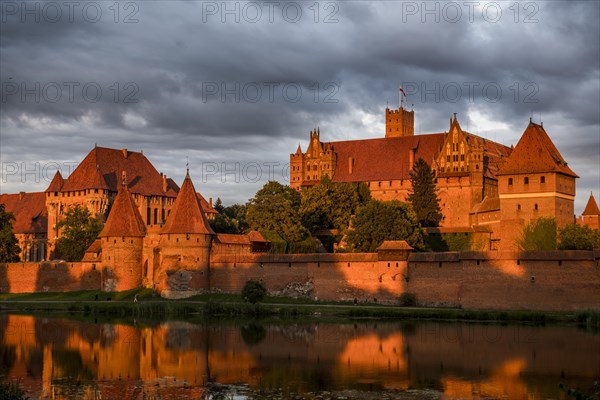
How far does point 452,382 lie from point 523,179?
3272 cm

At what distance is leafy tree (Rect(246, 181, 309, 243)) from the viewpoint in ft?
193

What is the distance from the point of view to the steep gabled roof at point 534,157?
181ft

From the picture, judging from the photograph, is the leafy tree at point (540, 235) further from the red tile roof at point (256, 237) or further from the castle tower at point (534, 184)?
the red tile roof at point (256, 237)

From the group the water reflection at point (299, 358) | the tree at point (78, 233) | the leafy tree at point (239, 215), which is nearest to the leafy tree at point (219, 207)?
the leafy tree at point (239, 215)

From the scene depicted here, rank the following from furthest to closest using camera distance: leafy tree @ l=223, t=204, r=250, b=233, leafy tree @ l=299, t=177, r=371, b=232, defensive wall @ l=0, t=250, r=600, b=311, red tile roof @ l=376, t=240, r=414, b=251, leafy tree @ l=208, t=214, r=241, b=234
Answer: leafy tree @ l=223, t=204, r=250, b=233 < leafy tree @ l=208, t=214, r=241, b=234 < leafy tree @ l=299, t=177, r=371, b=232 < red tile roof @ l=376, t=240, r=414, b=251 < defensive wall @ l=0, t=250, r=600, b=311

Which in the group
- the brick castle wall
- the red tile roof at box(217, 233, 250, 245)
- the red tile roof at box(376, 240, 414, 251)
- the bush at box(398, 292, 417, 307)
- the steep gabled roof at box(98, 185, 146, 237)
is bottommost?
the bush at box(398, 292, 417, 307)

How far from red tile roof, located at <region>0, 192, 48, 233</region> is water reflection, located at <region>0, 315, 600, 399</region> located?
4137 cm

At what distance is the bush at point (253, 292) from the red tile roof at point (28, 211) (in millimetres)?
37627

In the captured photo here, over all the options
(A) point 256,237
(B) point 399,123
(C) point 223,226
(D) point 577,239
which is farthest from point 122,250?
(B) point 399,123

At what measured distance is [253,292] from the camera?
45.6 meters

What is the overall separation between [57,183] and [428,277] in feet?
130

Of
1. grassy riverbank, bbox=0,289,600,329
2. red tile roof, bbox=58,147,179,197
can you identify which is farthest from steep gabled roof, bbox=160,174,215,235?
red tile roof, bbox=58,147,179,197

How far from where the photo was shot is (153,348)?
32.0 metres

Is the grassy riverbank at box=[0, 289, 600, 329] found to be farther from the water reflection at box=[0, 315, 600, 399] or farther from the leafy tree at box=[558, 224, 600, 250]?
the leafy tree at box=[558, 224, 600, 250]
